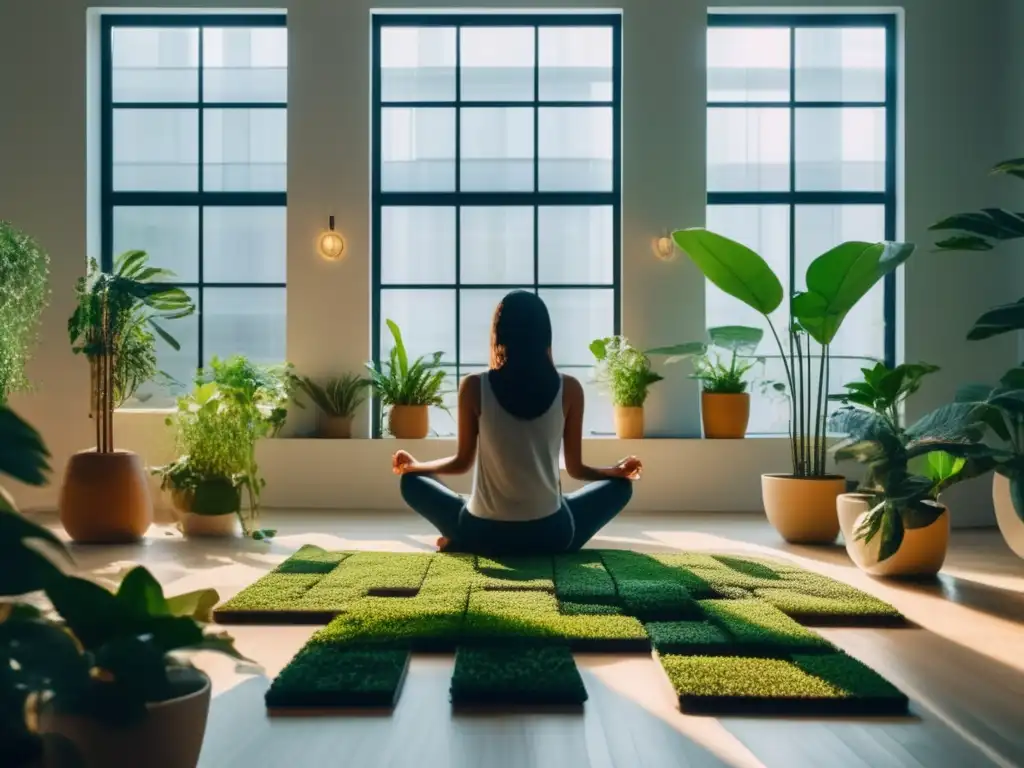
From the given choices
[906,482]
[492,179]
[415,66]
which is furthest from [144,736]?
[415,66]

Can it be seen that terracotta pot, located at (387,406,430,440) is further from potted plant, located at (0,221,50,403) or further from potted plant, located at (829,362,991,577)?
potted plant, located at (829,362,991,577)

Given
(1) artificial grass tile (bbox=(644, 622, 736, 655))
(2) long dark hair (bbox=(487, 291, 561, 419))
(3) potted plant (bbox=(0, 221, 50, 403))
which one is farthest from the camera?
(3) potted plant (bbox=(0, 221, 50, 403))

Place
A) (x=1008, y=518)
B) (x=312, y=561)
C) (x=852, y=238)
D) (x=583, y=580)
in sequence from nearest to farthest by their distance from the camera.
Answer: (x=583, y=580) < (x=312, y=561) < (x=1008, y=518) < (x=852, y=238)

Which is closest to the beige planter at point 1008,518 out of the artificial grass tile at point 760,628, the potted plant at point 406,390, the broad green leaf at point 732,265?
the broad green leaf at point 732,265

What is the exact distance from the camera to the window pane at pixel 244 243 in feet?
19.4

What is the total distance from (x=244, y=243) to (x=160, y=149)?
0.85m

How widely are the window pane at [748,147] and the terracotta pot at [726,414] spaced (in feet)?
4.85

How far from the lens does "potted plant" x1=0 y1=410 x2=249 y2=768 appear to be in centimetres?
81

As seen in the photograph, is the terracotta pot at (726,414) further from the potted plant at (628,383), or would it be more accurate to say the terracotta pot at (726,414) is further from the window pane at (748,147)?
the window pane at (748,147)

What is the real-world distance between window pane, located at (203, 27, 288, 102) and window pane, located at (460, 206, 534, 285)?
1.57 meters

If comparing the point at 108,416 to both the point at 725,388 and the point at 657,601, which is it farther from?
the point at 725,388

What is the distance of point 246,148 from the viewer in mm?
5895

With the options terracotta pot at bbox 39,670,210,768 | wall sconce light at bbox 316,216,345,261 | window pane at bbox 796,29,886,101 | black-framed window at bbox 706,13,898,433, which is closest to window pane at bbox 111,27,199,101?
wall sconce light at bbox 316,216,345,261

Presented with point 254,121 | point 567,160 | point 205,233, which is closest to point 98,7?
point 254,121
